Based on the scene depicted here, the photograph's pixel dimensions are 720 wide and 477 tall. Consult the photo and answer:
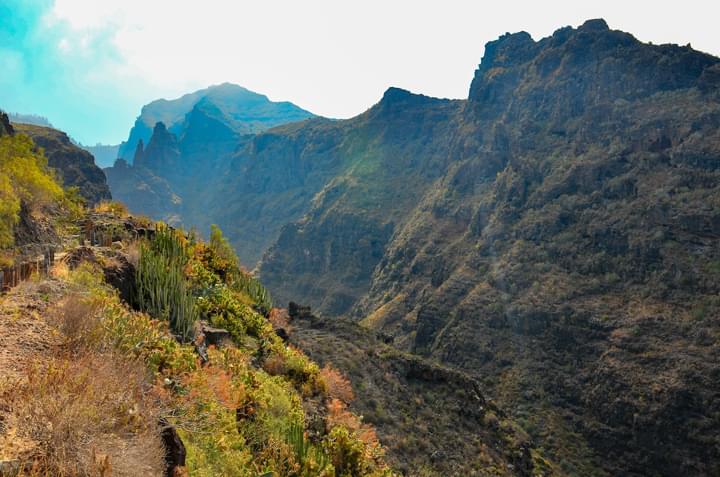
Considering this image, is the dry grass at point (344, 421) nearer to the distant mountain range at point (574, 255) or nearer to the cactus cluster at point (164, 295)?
the cactus cluster at point (164, 295)

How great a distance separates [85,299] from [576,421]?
46.1 metres

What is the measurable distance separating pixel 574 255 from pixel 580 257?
94 cm

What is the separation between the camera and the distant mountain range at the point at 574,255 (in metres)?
40.3

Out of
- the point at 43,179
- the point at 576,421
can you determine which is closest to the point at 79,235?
the point at 43,179

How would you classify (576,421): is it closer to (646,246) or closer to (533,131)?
(646,246)

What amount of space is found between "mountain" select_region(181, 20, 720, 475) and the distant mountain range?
0.22m

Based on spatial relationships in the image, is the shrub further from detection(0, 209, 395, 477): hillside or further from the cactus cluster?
the cactus cluster

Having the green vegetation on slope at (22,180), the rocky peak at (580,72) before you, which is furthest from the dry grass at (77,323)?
the rocky peak at (580,72)

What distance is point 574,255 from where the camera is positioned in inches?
2371

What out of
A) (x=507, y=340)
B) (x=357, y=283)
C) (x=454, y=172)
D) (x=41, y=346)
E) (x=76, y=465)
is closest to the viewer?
(x=76, y=465)

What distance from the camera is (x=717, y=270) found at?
46312 millimetres

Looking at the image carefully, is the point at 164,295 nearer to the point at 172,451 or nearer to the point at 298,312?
the point at 172,451

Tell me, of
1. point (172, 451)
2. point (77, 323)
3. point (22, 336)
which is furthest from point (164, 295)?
point (172, 451)

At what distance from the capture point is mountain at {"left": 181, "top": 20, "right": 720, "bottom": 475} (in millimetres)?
40438
